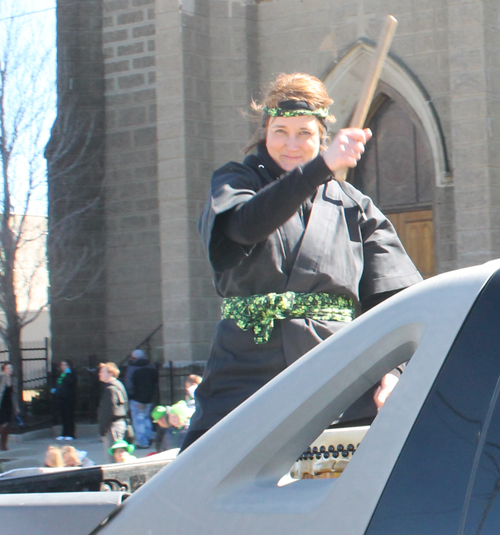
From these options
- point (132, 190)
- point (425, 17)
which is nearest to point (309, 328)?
point (425, 17)

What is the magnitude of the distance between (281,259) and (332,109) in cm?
940

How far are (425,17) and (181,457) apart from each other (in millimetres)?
10036

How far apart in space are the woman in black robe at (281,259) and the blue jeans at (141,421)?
8076mm

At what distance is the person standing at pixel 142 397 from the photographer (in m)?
10.3

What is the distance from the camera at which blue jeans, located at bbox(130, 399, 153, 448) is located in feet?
33.8

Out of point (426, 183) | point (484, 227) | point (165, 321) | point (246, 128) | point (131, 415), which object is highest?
point (246, 128)

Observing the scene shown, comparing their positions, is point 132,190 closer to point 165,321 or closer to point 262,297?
point 165,321

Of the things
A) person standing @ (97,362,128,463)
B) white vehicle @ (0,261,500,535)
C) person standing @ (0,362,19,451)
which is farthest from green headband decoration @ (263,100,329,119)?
person standing @ (0,362,19,451)

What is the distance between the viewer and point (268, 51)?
11.6 metres

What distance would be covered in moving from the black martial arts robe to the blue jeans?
808 centimetres

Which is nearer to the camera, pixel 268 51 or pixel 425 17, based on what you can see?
pixel 425 17

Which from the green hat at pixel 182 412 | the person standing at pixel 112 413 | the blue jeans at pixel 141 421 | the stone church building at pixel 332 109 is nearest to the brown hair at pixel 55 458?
the green hat at pixel 182 412

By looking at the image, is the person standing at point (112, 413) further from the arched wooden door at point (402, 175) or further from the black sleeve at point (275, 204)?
the black sleeve at point (275, 204)

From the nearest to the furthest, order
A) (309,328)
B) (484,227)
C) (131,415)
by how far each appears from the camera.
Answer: (309,328), (484,227), (131,415)
